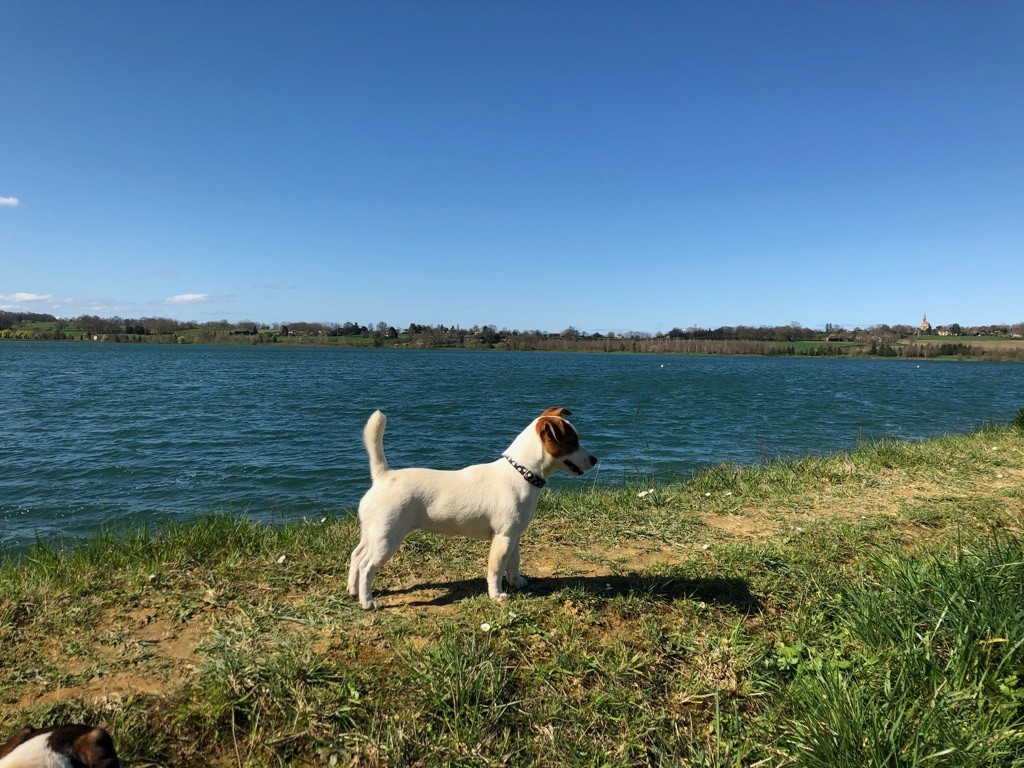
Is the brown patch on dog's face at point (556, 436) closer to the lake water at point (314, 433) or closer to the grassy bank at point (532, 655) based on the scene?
the grassy bank at point (532, 655)

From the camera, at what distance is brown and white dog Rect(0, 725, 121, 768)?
85.0 inches

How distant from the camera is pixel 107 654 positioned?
378 centimetres

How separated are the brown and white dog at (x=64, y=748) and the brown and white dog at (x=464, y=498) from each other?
219 centimetres

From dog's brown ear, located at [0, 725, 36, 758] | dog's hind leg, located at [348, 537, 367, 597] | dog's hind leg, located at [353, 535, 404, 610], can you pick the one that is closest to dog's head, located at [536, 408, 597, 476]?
dog's hind leg, located at [353, 535, 404, 610]

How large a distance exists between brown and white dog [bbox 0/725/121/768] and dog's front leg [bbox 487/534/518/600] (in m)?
2.78

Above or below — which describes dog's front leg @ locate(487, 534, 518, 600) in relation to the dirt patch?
above

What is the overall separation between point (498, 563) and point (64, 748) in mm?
2940

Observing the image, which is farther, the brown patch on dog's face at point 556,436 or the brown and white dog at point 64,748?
the brown patch on dog's face at point 556,436

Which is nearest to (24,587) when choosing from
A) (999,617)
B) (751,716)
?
(751,716)

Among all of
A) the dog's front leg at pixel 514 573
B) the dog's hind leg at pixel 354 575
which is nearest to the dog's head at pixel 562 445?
the dog's front leg at pixel 514 573

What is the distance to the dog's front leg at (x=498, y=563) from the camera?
457 cm

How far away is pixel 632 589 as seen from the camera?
4883 mm

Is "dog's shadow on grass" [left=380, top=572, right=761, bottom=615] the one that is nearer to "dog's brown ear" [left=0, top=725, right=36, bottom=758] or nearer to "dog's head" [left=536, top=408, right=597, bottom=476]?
"dog's head" [left=536, top=408, right=597, bottom=476]

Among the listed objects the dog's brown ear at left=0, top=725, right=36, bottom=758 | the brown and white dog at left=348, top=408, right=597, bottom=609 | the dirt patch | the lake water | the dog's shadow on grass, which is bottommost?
the lake water
